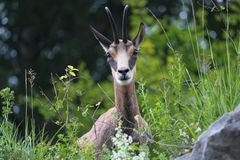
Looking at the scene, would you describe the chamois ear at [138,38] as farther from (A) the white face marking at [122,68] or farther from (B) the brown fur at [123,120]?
(B) the brown fur at [123,120]

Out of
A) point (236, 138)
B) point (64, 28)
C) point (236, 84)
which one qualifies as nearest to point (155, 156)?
point (236, 84)

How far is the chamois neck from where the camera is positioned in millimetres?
10703

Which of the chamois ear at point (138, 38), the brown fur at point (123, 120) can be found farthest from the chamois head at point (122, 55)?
the brown fur at point (123, 120)

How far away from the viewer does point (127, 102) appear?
10.8m

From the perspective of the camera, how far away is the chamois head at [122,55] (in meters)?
10.7

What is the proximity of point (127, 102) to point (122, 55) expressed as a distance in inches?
24.4

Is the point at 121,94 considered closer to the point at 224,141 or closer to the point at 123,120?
the point at 123,120

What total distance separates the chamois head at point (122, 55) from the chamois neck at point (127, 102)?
0.09 metres

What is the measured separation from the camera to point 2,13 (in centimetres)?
2761

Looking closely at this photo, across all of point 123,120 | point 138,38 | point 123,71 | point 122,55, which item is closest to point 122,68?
point 123,71

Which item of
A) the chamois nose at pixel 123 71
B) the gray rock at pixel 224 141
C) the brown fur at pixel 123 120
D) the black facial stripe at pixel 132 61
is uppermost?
the gray rock at pixel 224 141

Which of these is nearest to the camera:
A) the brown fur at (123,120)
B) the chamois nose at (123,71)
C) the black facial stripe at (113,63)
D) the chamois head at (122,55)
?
the brown fur at (123,120)

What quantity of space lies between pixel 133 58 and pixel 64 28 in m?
16.9

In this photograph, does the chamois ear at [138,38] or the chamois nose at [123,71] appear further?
the chamois ear at [138,38]
